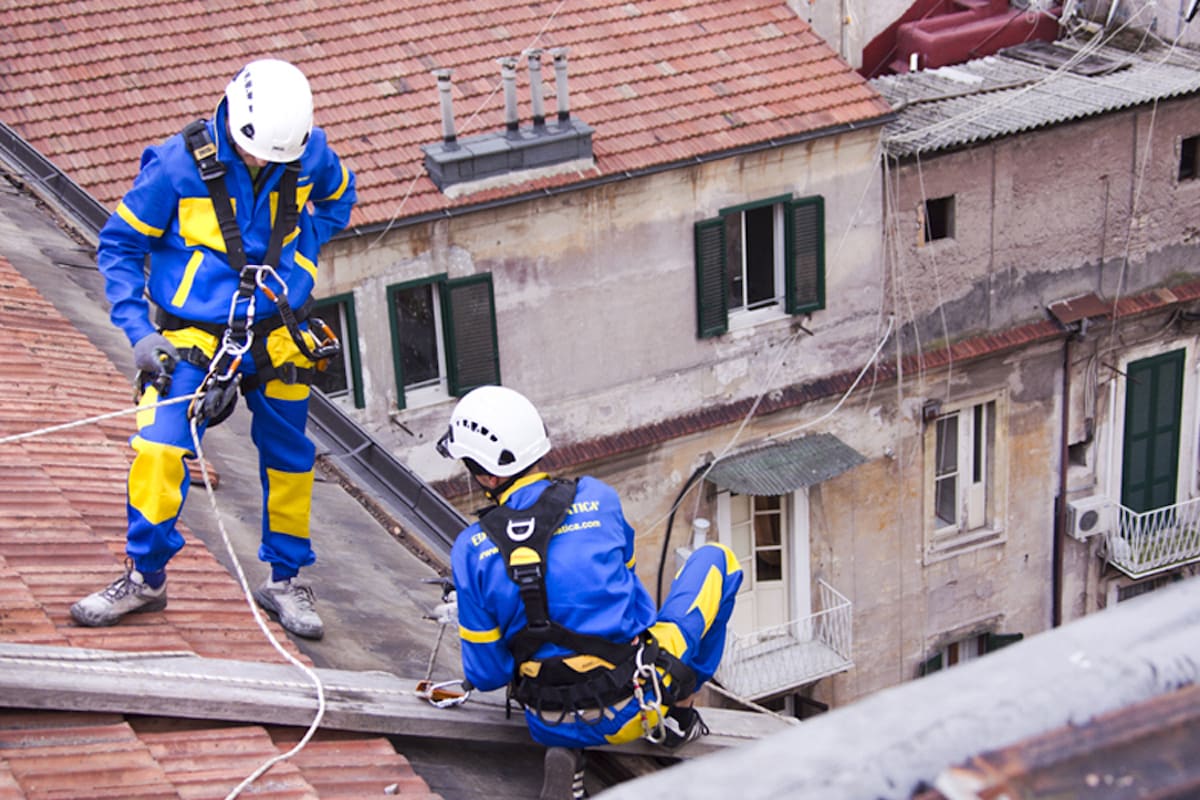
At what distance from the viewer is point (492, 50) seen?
1898cm

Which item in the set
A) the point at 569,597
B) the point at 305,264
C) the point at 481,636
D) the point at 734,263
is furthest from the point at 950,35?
the point at 481,636

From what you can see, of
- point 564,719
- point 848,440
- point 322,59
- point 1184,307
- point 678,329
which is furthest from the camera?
point 1184,307

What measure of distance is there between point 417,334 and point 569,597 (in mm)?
12793

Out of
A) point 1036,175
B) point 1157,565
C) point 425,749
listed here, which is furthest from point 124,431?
point 1157,565

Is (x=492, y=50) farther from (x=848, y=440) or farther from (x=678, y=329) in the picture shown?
(x=848, y=440)

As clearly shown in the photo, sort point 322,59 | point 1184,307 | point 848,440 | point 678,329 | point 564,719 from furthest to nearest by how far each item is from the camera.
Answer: point 1184,307, point 848,440, point 678,329, point 322,59, point 564,719

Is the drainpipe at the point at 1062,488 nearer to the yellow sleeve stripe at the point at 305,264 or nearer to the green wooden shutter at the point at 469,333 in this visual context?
the green wooden shutter at the point at 469,333

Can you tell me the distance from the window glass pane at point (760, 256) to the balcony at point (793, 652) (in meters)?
3.88

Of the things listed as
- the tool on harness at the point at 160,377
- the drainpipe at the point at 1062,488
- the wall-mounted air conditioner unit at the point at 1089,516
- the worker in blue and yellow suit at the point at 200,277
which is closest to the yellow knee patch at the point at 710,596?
the worker in blue and yellow suit at the point at 200,277

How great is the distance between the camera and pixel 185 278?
6.59m

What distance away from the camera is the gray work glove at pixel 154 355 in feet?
20.6

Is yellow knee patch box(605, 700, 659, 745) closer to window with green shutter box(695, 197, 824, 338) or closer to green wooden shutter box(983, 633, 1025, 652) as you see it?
window with green shutter box(695, 197, 824, 338)

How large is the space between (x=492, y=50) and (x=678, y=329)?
3.86 m

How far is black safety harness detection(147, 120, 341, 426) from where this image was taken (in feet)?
21.0
